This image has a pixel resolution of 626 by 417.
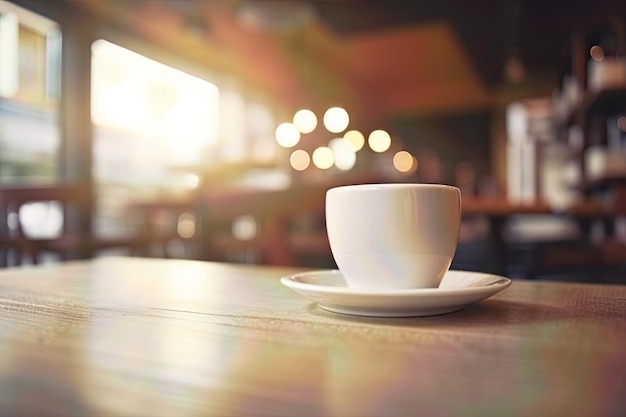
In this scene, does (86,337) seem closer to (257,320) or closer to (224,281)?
(257,320)

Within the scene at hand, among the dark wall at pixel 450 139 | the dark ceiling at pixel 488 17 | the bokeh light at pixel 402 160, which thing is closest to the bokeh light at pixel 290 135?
the dark ceiling at pixel 488 17

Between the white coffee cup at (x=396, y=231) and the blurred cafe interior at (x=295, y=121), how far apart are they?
1229 millimetres

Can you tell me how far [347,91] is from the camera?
818 centimetres

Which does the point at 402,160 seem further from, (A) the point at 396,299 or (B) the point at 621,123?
(A) the point at 396,299

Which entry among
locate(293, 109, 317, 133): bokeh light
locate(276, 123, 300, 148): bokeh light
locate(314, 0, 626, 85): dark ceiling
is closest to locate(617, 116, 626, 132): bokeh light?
locate(314, 0, 626, 85): dark ceiling

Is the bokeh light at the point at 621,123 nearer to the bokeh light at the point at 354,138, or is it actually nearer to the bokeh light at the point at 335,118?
the bokeh light at the point at 335,118

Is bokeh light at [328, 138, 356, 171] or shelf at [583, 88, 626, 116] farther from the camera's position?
bokeh light at [328, 138, 356, 171]

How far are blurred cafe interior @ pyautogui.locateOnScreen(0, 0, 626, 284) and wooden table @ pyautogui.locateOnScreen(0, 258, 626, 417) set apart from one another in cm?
126

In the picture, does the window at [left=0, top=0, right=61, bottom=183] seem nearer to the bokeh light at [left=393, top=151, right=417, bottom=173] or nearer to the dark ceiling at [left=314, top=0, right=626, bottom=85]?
the dark ceiling at [left=314, top=0, right=626, bottom=85]

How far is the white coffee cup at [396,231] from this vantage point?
0.53 metres

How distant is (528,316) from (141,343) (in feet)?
1.06

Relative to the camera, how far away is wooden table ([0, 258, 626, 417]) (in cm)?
29

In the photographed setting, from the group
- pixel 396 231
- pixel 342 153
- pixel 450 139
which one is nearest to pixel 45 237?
pixel 396 231

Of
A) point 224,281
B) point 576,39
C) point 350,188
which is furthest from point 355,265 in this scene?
point 576,39
